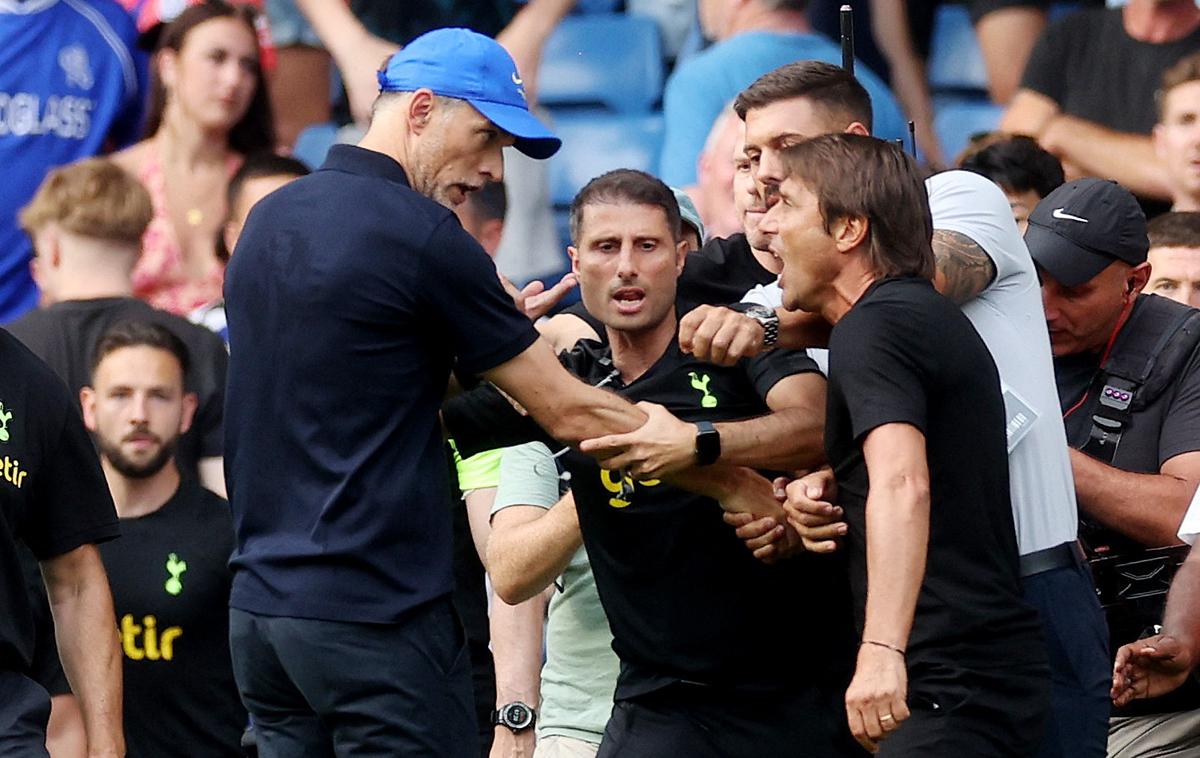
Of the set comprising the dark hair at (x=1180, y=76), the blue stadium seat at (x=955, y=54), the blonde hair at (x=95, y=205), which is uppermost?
the blue stadium seat at (x=955, y=54)

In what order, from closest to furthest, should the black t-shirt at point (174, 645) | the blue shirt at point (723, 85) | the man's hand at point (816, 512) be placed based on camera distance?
the man's hand at point (816, 512), the black t-shirt at point (174, 645), the blue shirt at point (723, 85)

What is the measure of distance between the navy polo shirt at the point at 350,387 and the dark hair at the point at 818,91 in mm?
946

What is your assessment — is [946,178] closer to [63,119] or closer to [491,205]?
[491,205]

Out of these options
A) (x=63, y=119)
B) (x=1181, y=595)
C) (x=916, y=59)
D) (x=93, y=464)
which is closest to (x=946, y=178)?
(x=1181, y=595)

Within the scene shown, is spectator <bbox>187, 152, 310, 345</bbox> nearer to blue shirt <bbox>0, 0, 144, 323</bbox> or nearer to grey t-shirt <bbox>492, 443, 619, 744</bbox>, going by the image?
blue shirt <bbox>0, 0, 144, 323</bbox>

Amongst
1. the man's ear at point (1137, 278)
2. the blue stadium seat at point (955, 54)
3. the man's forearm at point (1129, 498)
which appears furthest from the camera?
the blue stadium seat at point (955, 54)

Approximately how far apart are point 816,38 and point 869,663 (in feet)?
15.6

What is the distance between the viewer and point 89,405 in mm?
7047

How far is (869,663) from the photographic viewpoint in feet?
12.7

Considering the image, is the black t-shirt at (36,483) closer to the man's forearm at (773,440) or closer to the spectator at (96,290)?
the man's forearm at (773,440)

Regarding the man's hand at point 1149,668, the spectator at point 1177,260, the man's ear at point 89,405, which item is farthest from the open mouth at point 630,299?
the man's ear at point 89,405

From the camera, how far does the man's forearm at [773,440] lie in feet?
15.6

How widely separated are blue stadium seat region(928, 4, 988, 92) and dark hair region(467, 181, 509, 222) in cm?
226

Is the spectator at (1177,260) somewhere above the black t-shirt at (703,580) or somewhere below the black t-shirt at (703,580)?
above
